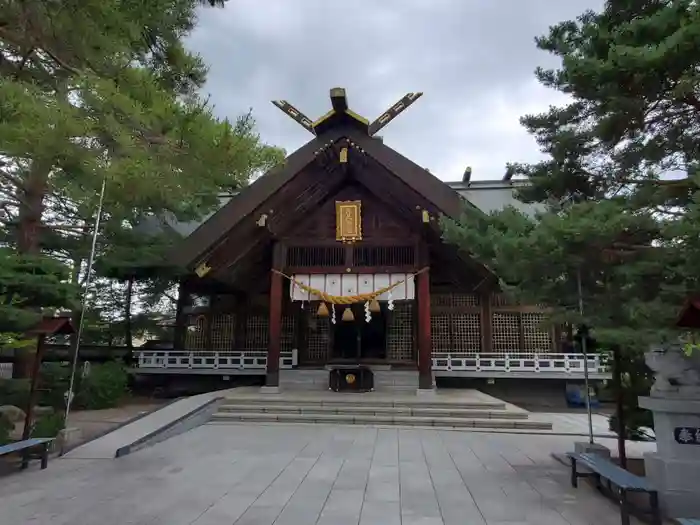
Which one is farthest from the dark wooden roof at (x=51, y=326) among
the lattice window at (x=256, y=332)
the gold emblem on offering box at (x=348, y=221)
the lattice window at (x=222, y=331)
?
the lattice window at (x=222, y=331)

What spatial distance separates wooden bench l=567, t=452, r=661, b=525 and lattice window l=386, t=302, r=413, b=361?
827 centimetres

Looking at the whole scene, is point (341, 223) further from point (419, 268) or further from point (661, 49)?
point (661, 49)

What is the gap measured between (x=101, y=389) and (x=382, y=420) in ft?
20.8

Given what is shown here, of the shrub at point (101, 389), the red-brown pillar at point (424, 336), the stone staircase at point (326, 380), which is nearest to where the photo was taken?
the shrub at point (101, 389)

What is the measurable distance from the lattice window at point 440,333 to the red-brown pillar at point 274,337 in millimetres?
4482

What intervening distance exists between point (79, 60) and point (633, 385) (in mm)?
6247

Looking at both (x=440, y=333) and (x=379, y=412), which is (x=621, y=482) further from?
(x=440, y=333)

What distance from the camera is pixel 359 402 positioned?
31.7 ft

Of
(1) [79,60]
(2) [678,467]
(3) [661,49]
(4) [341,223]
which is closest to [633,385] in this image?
(2) [678,467]

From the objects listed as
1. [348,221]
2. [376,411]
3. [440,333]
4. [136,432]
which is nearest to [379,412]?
[376,411]

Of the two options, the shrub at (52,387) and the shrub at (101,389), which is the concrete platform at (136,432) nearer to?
the shrub at (101,389)

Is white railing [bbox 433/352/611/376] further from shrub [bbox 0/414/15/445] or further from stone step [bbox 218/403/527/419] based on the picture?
shrub [bbox 0/414/15/445]

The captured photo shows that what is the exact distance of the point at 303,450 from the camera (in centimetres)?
635

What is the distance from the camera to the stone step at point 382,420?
838 centimetres
